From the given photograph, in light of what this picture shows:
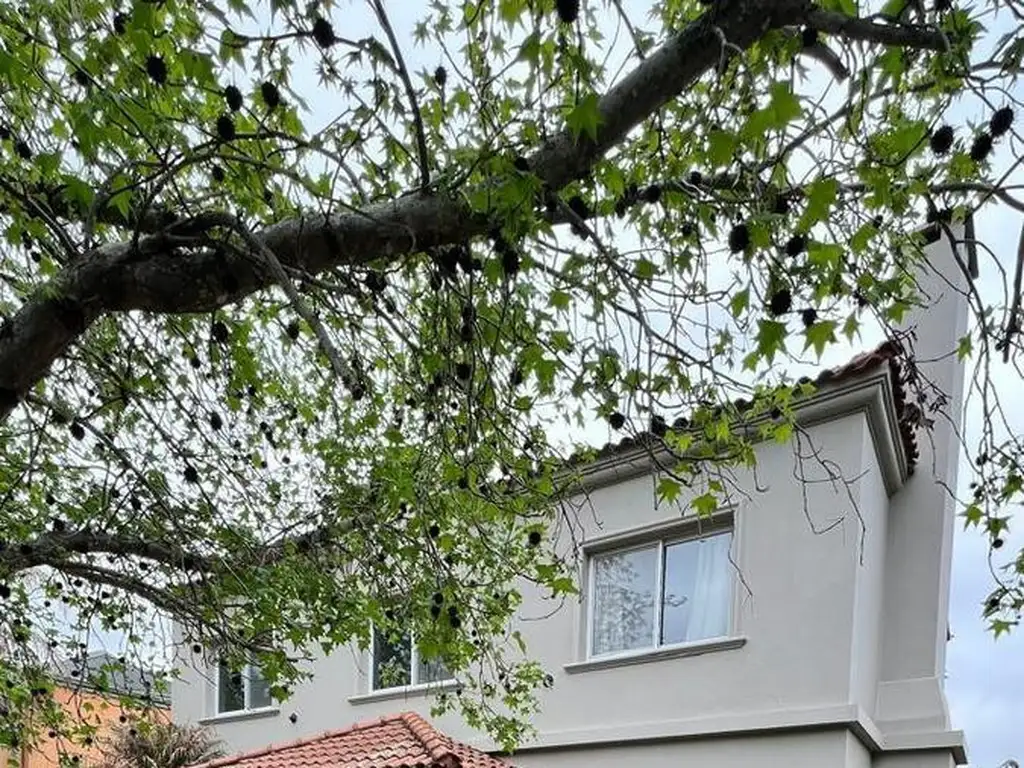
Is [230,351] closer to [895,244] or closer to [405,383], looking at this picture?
[405,383]

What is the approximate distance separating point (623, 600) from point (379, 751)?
2646mm

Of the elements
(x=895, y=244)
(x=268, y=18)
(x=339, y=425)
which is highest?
(x=268, y=18)

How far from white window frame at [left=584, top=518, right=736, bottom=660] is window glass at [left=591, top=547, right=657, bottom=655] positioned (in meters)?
0.03

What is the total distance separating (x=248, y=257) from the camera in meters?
2.73

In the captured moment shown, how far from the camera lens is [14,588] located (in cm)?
520

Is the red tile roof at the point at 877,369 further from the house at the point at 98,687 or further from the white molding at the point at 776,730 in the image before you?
the house at the point at 98,687

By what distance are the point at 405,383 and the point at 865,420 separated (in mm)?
4427

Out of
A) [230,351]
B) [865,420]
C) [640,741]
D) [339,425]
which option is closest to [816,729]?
[640,741]

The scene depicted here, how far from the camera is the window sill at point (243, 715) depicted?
11.1 m

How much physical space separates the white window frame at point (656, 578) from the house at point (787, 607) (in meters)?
0.02

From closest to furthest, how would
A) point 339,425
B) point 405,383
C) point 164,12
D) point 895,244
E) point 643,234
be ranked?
1. point 164,12
2. point 895,244
3. point 643,234
4. point 405,383
5. point 339,425

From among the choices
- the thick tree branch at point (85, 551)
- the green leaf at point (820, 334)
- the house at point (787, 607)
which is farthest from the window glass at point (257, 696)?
the green leaf at point (820, 334)

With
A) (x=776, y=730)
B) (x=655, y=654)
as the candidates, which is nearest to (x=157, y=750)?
(x=655, y=654)

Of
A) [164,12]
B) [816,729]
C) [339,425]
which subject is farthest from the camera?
[816,729]
